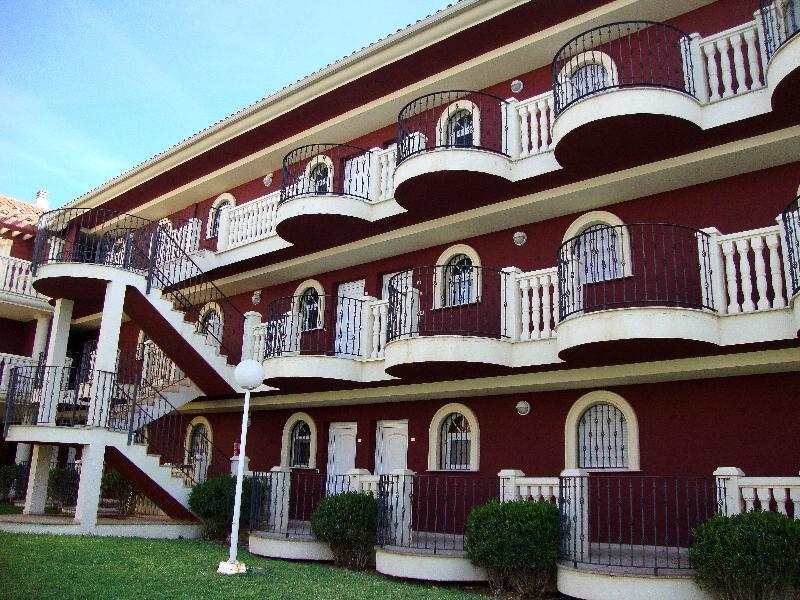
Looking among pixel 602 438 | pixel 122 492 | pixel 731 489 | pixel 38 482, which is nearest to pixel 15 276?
pixel 38 482

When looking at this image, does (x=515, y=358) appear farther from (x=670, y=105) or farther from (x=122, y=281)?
(x=122, y=281)

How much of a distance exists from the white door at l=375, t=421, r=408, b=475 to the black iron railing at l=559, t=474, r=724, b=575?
4736 millimetres

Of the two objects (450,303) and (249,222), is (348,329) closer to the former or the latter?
(450,303)

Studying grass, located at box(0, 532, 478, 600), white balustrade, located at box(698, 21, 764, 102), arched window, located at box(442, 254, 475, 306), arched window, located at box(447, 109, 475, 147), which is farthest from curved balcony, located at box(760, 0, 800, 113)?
grass, located at box(0, 532, 478, 600)

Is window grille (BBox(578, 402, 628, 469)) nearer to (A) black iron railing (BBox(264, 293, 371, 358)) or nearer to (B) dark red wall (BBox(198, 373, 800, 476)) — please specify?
(B) dark red wall (BBox(198, 373, 800, 476))

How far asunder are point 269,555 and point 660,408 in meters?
7.43

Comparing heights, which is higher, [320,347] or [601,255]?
[601,255]

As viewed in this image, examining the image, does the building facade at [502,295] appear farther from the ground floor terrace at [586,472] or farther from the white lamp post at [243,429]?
the white lamp post at [243,429]

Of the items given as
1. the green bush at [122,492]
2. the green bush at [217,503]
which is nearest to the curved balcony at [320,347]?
the green bush at [217,503]

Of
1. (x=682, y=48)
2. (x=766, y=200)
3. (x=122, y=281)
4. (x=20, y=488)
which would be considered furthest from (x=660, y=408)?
(x=20, y=488)

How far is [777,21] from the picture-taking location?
9.91 metres

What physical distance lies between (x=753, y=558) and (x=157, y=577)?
7687mm

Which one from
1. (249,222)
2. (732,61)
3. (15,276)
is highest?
(732,61)

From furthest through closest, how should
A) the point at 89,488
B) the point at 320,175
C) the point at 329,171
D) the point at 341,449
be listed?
the point at 320,175, the point at 329,171, the point at 341,449, the point at 89,488
